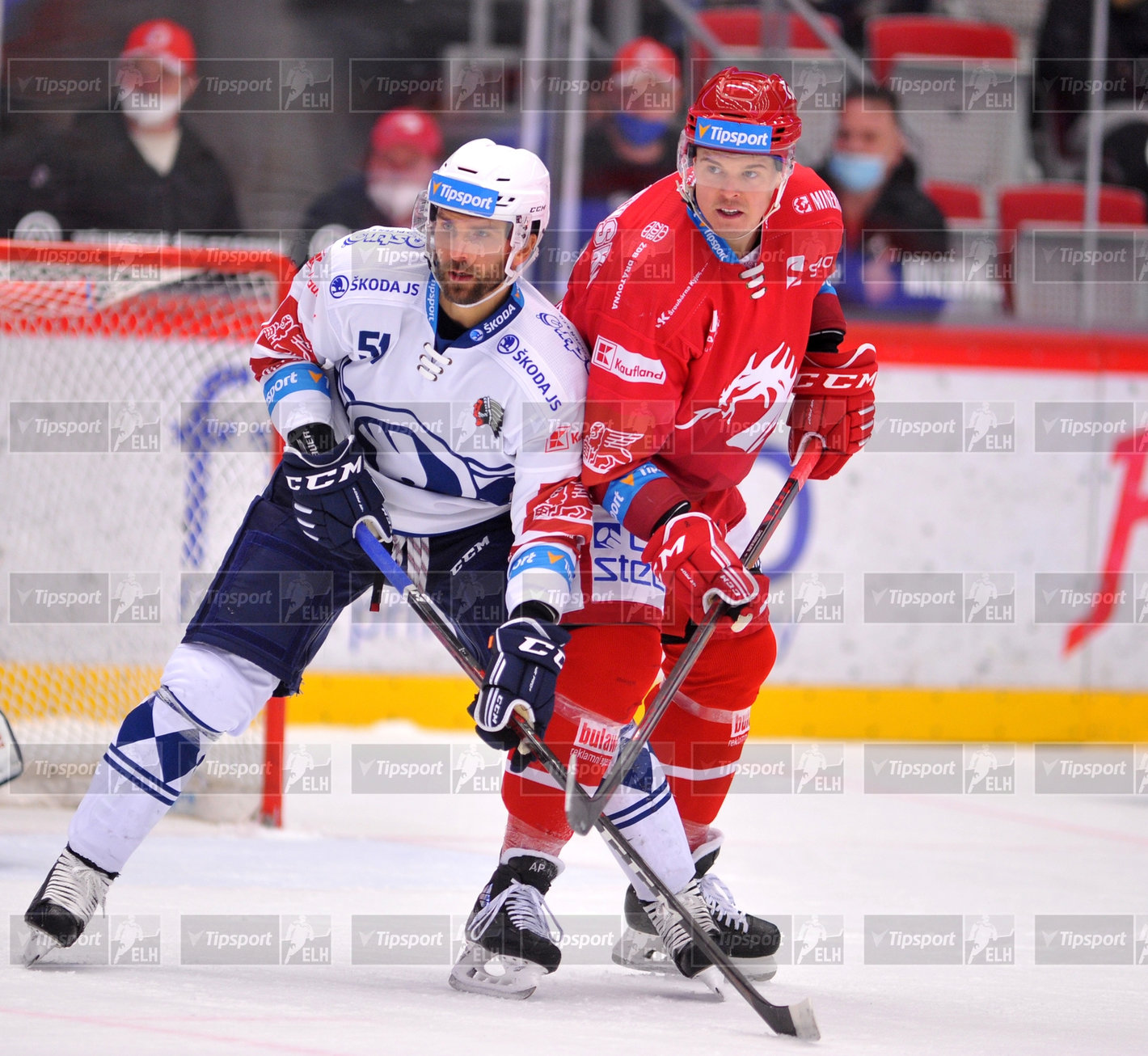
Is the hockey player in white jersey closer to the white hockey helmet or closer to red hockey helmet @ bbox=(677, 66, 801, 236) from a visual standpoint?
the white hockey helmet

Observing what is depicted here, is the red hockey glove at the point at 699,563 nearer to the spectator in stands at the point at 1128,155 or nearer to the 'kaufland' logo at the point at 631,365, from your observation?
the 'kaufland' logo at the point at 631,365

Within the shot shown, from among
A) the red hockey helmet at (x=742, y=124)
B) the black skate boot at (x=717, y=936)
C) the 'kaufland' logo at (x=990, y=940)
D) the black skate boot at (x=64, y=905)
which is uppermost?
the red hockey helmet at (x=742, y=124)

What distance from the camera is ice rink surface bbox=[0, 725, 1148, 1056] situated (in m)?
2.34

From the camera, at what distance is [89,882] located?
264 cm

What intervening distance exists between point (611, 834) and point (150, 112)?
3.56 metres

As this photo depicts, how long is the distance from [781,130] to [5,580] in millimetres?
2897

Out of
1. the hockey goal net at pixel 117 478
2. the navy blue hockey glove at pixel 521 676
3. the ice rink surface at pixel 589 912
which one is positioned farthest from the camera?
the hockey goal net at pixel 117 478

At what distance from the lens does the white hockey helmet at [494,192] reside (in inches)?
103

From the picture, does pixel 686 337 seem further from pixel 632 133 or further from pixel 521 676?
pixel 632 133

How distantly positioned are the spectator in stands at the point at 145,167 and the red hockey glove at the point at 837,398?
2846 millimetres

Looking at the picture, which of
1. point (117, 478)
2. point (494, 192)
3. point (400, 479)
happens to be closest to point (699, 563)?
point (400, 479)

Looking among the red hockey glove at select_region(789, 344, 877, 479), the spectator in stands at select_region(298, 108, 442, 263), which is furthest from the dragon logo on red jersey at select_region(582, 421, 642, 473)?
the spectator in stands at select_region(298, 108, 442, 263)

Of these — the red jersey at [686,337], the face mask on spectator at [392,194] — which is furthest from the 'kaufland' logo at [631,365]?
the face mask on spectator at [392,194]

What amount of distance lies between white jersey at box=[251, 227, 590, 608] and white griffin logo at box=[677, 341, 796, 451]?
0.88 ft
